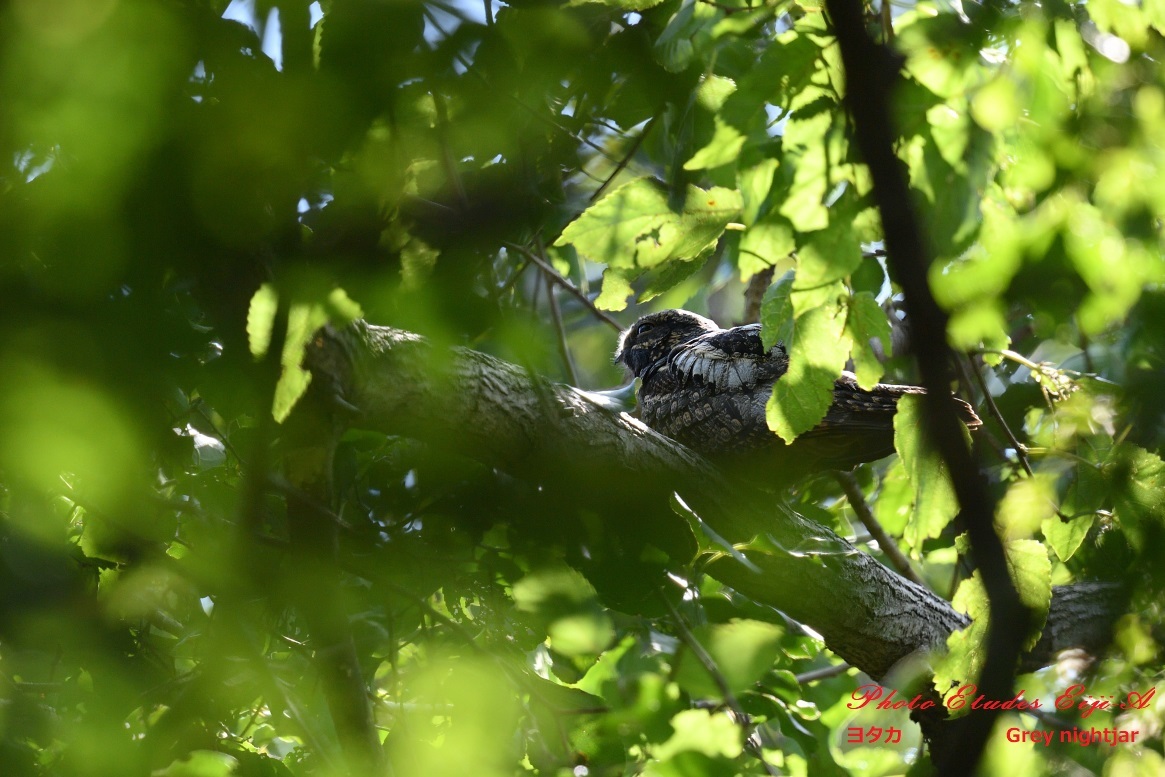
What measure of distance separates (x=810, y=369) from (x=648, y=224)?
39 cm

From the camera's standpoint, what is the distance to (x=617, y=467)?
7.09 ft

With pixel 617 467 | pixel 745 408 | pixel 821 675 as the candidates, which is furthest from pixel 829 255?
pixel 821 675

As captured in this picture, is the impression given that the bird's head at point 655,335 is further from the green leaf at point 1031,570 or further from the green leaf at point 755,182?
the green leaf at point 755,182

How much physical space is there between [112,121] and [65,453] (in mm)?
246

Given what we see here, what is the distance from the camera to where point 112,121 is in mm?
613

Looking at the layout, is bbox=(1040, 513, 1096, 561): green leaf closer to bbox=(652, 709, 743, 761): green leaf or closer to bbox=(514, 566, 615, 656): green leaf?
bbox=(652, 709, 743, 761): green leaf

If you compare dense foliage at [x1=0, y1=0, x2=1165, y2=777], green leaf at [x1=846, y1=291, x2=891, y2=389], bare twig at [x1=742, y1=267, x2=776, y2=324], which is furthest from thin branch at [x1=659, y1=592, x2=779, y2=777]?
bare twig at [x1=742, y1=267, x2=776, y2=324]

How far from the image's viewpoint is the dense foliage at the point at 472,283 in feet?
2.20

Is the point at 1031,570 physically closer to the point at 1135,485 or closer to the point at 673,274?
the point at 1135,485

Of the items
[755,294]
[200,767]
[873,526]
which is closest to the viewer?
[200,767]

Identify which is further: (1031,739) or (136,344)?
(1031,739)

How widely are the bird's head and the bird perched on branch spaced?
0.53 metres

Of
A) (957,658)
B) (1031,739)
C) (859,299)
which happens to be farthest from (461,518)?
(1031,739)

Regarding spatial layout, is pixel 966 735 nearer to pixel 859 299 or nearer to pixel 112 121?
pixel 859 299
